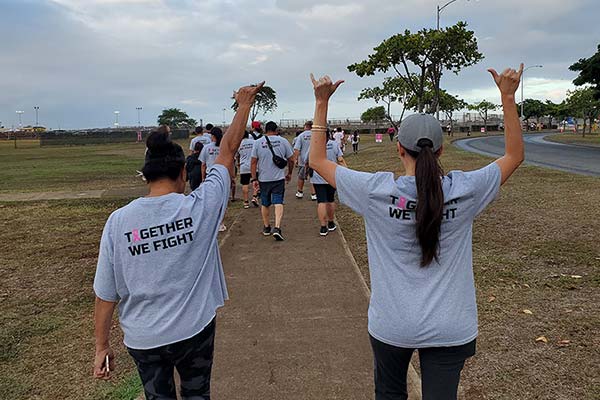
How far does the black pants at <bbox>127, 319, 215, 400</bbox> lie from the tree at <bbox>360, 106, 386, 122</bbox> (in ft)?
276

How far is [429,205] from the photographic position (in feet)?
6.12

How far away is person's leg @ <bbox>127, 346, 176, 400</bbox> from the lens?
2.21 meters

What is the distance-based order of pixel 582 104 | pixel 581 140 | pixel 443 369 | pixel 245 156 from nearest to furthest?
pixel 443 369
pixel 245 156
pixel 581 140
pixel 582 104

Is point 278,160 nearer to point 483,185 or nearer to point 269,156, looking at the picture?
point 269,156

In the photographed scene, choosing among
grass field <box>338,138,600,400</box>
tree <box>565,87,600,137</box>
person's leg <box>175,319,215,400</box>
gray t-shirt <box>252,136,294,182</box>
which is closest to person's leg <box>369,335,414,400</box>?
person's leg <box>175,319,215,400</box>

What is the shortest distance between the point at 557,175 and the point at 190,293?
13.8m

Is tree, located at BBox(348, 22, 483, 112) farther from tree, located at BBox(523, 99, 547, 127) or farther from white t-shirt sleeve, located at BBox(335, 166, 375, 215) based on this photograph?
tree, located at BBox(523, 99, 547, 127)

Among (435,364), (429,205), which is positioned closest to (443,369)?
(435,364)

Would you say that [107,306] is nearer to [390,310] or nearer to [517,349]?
[390,310]

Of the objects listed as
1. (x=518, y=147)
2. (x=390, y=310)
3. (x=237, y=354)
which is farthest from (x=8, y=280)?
(x=518, y=147)

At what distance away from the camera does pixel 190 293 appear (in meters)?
2.23

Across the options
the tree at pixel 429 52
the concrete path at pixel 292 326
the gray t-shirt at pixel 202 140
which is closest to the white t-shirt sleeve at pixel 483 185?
the concrete path at pixel 292 326

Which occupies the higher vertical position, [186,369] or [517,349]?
[186,369]

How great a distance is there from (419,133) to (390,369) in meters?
0.98
